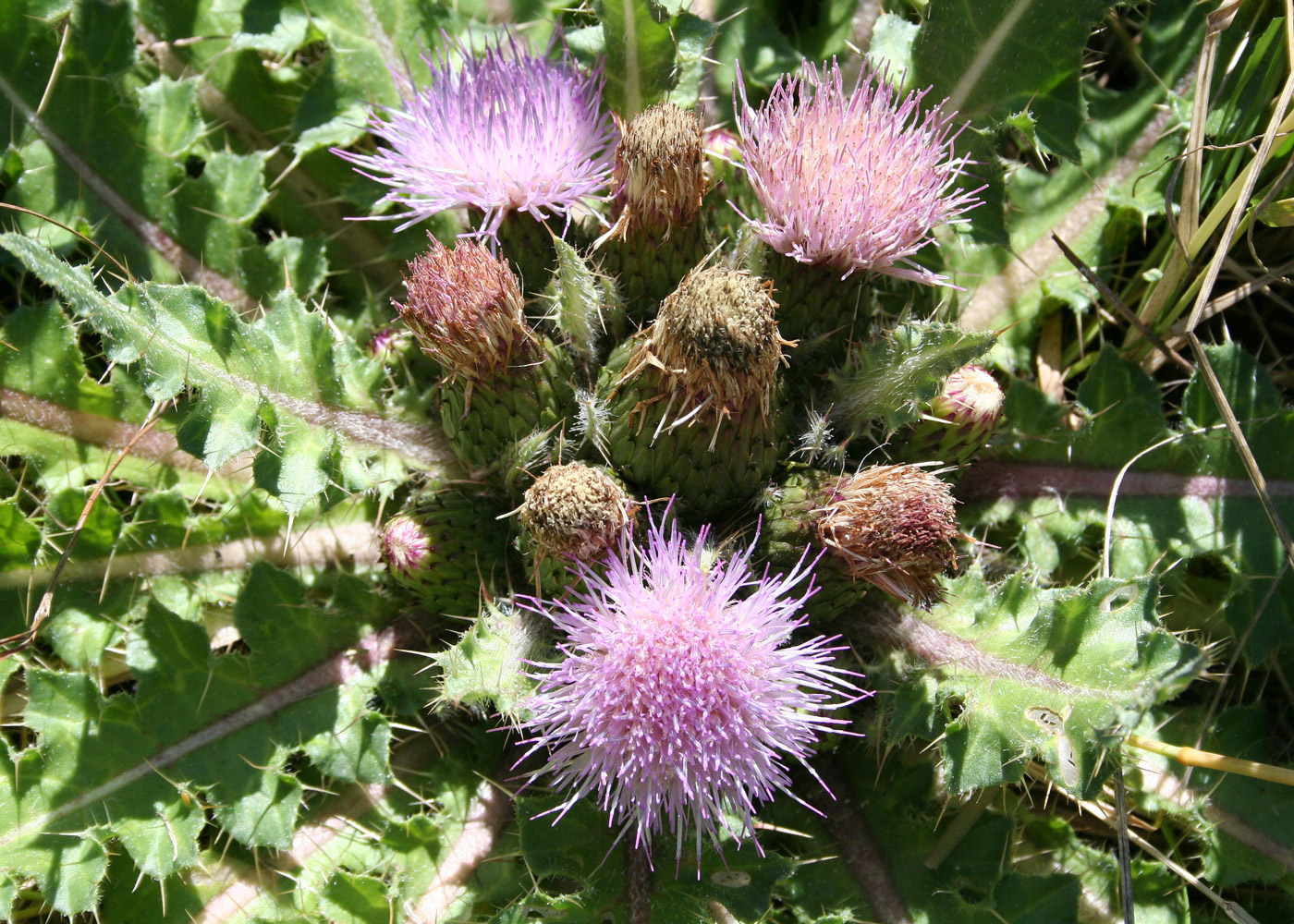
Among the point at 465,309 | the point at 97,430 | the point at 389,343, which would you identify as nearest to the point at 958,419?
the point at 465,309

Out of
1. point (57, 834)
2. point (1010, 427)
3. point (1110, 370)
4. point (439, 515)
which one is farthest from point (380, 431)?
point (1110, 370)

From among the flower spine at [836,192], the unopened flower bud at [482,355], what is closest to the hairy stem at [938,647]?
the flower spine at [836,192]

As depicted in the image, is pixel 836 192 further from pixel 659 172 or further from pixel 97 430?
pixel 97 430

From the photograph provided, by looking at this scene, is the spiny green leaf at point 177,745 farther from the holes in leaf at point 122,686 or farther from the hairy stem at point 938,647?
the hairy stem at point 938,647

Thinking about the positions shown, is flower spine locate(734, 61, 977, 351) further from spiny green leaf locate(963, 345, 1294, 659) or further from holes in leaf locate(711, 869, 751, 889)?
holes in leaf locate(711, 869, 751, 889)

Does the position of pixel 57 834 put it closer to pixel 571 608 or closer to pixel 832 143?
pixel 571 608

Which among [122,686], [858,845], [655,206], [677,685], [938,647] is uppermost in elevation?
[655,206]

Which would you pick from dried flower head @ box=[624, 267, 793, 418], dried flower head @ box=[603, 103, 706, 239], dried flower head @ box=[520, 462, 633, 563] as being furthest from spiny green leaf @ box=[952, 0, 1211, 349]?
dried flower head @ box=[520, 462, 633, 563]
